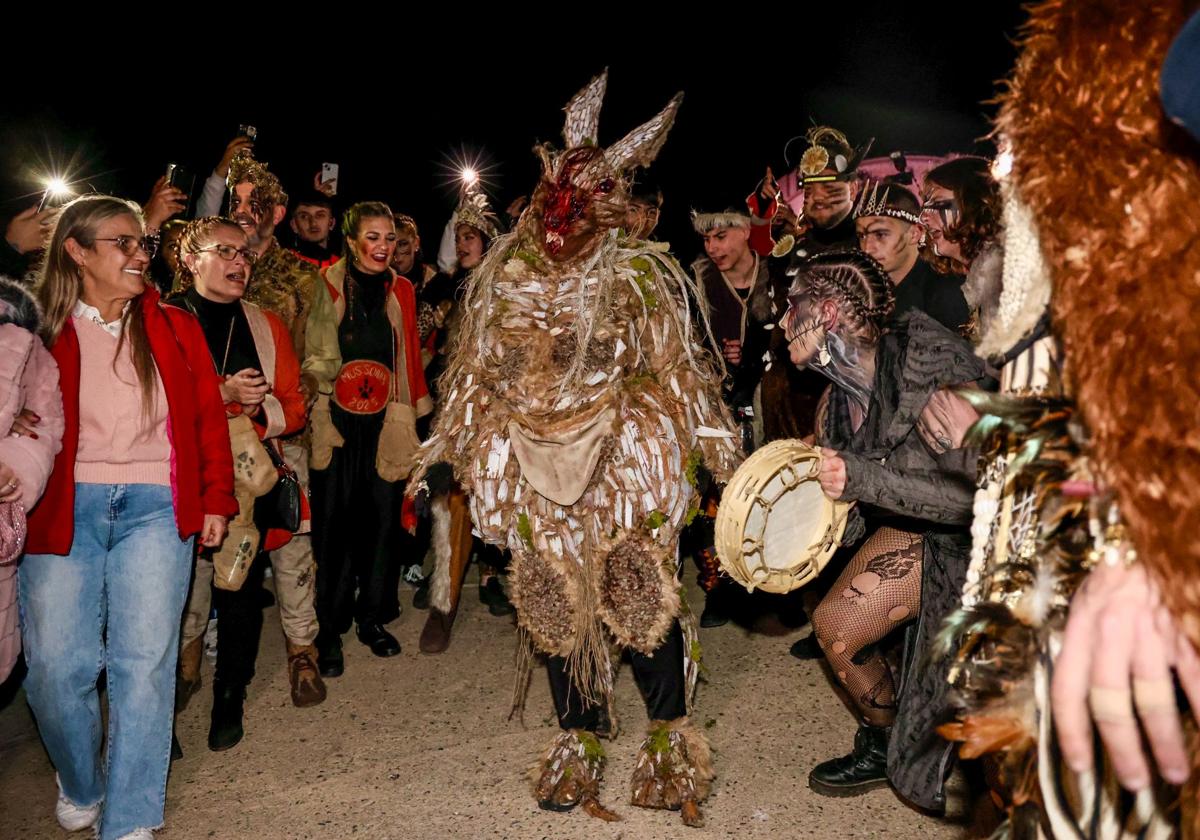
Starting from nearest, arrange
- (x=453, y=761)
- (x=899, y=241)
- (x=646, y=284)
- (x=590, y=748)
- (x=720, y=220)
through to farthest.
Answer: (x=646, y=284) → (x=590, y=748) → (x=453, y=761) → (x=899, y=241) → (x=720, y=220)

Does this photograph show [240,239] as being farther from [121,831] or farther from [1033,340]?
[1033,340]

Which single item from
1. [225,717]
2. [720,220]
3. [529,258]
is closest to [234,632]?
[225,717]

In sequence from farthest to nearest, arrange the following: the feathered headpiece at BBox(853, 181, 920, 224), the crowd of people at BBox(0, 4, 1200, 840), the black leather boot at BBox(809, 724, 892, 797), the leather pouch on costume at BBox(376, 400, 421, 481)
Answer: the leather pouch on costume at BBox(376, 400, 421, 481) → the feathered headpiece at BBox(853, 181, 920, 224) → the black leather boot at BBox(809, 724, 892, 797) → the crowd of people at BBox(0, 4, 1200, 840)

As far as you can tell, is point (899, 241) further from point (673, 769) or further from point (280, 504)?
point (280, 504)

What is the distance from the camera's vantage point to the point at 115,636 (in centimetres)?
299

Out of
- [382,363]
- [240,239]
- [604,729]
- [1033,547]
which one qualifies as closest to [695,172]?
[382,363]

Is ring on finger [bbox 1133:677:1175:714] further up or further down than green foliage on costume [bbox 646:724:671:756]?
further up

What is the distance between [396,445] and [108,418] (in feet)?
5.77

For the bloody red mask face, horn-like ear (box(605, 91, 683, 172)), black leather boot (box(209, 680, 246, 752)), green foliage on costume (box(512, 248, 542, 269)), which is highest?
horn-like ear (box(605, 91, 683, 172))

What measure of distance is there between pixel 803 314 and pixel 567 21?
9459 mm

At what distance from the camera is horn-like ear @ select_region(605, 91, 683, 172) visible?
312 cm

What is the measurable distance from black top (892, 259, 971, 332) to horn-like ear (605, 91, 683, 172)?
1.24 m

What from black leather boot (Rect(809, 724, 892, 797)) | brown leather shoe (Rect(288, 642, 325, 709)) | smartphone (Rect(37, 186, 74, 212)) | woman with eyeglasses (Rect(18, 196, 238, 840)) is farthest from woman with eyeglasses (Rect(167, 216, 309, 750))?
black leather boot (Rect(809, 724, 892, 797))

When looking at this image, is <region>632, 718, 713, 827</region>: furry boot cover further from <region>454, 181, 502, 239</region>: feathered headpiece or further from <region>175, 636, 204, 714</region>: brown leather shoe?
<region>454, 181, 502, 239</region>: feathered headpiece
